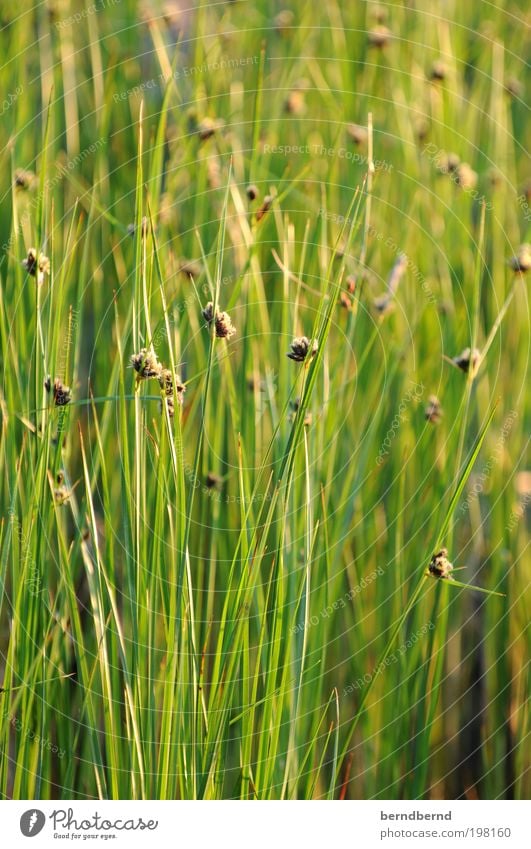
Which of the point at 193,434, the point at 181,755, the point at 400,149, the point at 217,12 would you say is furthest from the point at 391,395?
the point at 217,12

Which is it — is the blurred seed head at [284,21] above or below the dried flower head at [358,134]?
above

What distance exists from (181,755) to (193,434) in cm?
36

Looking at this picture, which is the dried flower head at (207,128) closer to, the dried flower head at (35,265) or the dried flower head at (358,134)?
the dried flower head at (358,134)

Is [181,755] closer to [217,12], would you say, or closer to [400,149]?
[400,149]

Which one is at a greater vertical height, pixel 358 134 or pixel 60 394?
pixel 358 134

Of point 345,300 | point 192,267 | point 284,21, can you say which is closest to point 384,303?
point 345,300

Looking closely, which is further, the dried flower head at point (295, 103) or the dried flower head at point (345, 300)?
the dried flower head at point (295, 103)

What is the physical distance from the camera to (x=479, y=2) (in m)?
1.32

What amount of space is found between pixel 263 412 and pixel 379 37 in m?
0.62

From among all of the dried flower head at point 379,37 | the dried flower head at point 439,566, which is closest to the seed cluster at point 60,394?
the dried flower head at point 439,566

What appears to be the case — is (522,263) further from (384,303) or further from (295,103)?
(295,103)

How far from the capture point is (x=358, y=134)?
1031mm

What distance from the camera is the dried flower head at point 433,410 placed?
0.87 meters
